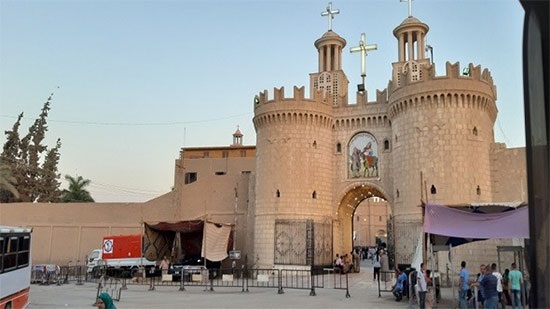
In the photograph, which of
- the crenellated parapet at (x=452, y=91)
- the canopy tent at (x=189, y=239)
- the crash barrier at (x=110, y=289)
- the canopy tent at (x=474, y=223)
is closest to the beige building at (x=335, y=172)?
the crenellated parapet at (x=452, y=91)

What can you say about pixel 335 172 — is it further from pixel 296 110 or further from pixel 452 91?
pixel 452 91

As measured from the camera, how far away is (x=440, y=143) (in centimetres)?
2683

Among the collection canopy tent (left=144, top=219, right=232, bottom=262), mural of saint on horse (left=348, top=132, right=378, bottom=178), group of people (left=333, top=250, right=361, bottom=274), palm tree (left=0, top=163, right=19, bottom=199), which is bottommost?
group of people (left=333, top=250, right=361, bottom=274)

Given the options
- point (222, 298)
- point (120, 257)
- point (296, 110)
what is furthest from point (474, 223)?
point (120, 257)

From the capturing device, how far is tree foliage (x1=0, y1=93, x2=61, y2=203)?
1994 inches

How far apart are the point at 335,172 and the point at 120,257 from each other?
1550 cm

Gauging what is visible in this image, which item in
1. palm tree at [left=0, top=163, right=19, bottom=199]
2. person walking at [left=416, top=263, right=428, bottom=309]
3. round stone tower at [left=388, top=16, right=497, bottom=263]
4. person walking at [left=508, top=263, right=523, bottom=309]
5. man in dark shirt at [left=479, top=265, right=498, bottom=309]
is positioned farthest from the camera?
palm tree at [left=0, top=163, right=19, bottom=199]

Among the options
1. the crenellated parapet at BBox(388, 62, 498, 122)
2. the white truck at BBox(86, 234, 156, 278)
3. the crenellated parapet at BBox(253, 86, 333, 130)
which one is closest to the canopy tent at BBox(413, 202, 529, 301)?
the crenellated parapet at BBox(388, 62, 498, 122)

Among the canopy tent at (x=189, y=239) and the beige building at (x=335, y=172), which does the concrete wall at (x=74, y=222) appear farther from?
the canopy tent at (x=189, y=239)

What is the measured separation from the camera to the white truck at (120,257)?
99.0 feet

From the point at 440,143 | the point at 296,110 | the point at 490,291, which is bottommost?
the point at 490,291

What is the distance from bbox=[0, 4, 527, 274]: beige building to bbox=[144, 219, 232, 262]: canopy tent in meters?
2.81

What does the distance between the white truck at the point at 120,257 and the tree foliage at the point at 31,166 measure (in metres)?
23.6

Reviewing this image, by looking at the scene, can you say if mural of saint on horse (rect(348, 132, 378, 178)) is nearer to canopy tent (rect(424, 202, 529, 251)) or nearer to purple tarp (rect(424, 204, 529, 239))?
canopy tent (rect(424, 202, 529, 251))
